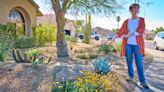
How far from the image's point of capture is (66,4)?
1473 cm

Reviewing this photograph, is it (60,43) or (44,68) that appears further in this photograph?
(60,43)

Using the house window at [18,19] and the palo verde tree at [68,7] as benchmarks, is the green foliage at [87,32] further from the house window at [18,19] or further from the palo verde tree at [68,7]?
the palo verde tree at [68,7]

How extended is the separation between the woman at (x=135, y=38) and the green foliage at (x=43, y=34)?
1478 centimetres

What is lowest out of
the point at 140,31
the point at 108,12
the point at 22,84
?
the point at 22,84

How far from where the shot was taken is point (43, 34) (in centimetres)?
2272

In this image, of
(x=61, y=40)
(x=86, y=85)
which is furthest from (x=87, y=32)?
(x=86, y=85)

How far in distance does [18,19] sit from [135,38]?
64.6 feet

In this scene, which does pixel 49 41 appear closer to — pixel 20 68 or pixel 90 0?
pixel 90 0

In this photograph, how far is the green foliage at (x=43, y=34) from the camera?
22.1 m

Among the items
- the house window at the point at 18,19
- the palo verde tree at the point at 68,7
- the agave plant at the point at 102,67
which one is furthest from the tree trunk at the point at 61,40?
the house window at the point at 18,19

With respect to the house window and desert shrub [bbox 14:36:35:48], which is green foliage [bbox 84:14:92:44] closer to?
the house window

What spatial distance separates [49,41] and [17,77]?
1725cm

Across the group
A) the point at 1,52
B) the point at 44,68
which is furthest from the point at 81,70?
the point at 1,52

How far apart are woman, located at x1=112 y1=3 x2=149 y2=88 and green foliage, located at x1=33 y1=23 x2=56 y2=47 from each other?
14784 millimetres
